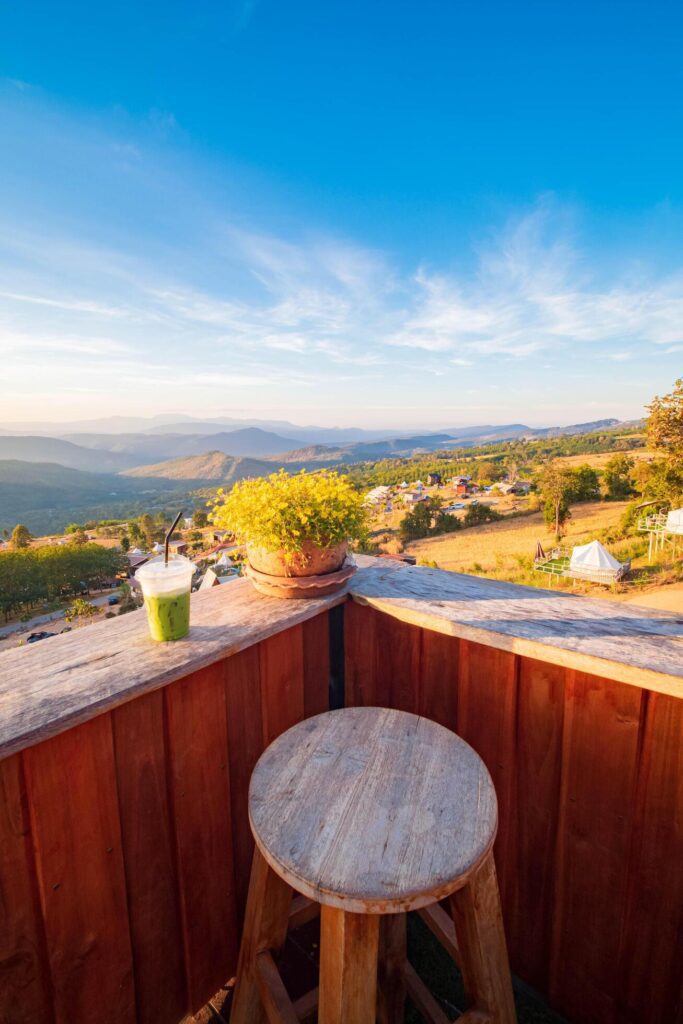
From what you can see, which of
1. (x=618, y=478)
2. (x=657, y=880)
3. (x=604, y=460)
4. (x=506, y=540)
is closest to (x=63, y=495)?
(x=506, y=540)

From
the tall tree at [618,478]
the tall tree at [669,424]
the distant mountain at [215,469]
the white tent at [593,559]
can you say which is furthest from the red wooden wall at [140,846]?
the tall tree at [618,478]

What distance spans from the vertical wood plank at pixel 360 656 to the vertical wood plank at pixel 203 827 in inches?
19.9

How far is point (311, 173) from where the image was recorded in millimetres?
6984

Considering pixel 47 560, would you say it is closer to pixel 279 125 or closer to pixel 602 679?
pixel 279 125

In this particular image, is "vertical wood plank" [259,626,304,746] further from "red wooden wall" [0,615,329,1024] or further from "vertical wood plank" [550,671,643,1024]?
"vertical wood plank" [550,671,643,1024]

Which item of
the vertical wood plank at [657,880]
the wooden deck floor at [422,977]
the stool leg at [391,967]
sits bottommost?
the wooden deck floor at [422,977]

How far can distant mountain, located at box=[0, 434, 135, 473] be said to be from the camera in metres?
71.6

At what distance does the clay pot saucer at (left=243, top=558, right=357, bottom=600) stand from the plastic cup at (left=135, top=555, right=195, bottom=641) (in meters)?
0.28

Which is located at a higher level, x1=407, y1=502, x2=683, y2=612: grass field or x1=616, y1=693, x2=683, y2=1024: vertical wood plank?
x1=616, y1=693, x2=683, y2=1024: vertical wood plank

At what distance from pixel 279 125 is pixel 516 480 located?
1696 inches

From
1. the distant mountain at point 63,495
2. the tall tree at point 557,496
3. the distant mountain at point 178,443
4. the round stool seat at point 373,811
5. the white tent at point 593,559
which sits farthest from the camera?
the distant mountain at point 178,443

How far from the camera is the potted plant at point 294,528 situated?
122 cm

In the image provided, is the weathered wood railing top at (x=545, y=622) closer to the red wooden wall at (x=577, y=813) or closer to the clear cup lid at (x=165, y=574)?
the red wooden wall at (x=577, y=813)

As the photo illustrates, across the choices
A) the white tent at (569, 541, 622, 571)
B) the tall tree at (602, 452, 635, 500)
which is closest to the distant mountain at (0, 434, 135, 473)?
the tall tree at (602, 452, 635, 500)
